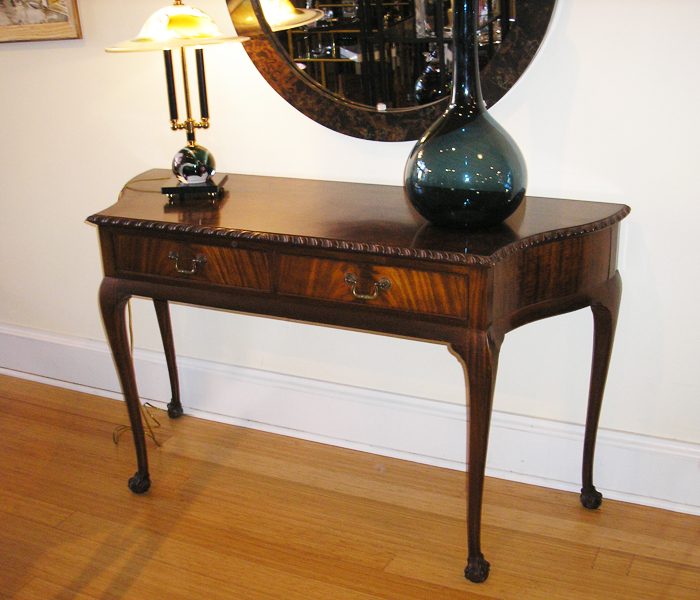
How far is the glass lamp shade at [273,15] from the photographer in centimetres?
183

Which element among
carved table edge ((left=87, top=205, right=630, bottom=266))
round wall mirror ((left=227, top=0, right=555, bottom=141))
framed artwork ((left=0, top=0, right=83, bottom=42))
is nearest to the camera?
carved table edge ((left=87, top=205, right=630, bottom=266))

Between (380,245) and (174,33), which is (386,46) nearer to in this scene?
(174,33)

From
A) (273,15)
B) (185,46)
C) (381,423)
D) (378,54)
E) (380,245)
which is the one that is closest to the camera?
(380,245)

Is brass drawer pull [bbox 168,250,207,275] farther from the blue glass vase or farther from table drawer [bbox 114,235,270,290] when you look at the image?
the blue glass vase

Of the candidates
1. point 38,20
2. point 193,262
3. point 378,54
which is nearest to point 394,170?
point 378,54

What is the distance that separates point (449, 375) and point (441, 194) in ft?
2.50

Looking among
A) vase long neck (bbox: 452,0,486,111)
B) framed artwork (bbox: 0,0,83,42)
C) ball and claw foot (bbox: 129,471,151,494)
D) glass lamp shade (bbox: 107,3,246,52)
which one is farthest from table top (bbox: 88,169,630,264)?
ball and claw foot (bbox: 129,471,151,494)

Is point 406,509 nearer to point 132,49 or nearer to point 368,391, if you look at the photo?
point 368,391

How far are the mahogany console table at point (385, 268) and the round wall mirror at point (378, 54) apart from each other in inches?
8.5

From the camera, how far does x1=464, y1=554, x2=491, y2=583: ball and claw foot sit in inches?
62.4

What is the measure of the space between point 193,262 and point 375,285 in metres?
0.45

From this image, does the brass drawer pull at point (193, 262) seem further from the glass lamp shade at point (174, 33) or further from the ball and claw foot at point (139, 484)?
the ball and claw foot at point (139, 484)

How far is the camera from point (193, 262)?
160 centimetres

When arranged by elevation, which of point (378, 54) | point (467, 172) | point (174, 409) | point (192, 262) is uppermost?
point (378, 54)
